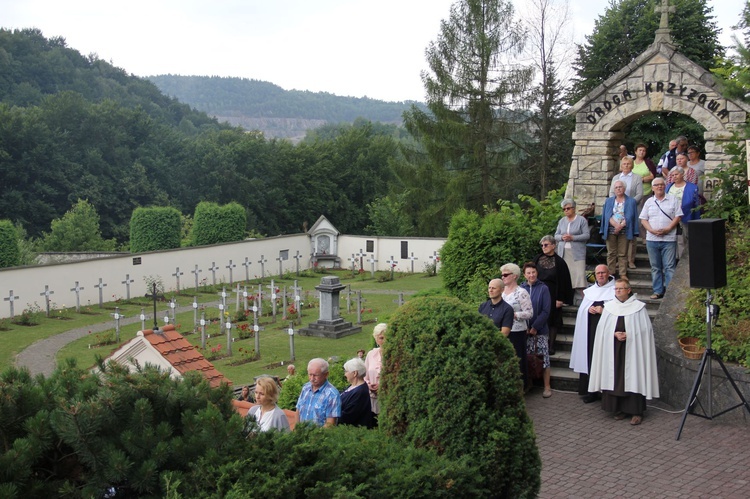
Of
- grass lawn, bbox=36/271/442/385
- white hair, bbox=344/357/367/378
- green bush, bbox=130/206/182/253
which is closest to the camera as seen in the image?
white hair, bbox=344/357/367/378

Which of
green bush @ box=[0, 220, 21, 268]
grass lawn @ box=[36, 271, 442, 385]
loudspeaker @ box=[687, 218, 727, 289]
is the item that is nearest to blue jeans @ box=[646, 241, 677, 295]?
loudspeaker @ box=[687, 218, 727, 289]

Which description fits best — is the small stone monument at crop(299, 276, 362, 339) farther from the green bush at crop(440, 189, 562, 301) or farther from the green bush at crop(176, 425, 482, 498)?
the green bush at crop(176, 425, 482, 498)

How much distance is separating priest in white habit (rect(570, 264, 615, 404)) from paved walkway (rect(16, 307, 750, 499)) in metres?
0.25

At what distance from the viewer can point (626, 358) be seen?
30.2 ft

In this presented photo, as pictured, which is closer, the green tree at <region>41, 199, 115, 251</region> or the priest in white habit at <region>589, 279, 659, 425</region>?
the priest in white habit at <region>589, 279, 659, 425</region>

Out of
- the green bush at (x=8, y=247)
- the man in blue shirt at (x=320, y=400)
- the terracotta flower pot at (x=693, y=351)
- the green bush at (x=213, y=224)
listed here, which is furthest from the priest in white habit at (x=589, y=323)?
the green bush at (x=213, y=224)

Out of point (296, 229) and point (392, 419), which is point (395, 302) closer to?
point (392, 419)

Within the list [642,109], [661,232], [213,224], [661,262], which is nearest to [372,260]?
[213,224]

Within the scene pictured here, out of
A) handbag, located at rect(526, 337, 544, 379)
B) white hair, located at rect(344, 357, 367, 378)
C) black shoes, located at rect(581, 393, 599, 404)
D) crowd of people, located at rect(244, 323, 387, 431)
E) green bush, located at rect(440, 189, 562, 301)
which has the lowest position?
black shoes, located at rect(581, 393, 599, 404)

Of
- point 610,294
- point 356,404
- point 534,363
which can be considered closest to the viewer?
point 356,404

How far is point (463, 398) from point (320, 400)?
67.3 inches

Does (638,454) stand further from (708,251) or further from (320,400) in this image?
(320,400)

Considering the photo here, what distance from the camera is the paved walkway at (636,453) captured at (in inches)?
289

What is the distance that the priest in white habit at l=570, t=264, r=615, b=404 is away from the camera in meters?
9.76
